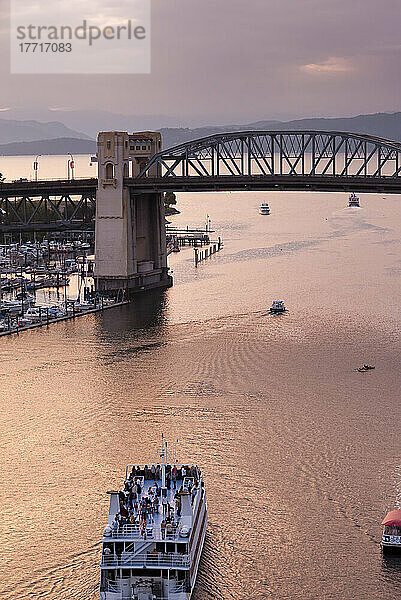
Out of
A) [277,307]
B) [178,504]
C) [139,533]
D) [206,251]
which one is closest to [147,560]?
[139,533]

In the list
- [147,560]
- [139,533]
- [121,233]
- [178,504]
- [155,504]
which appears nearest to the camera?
[147,560]

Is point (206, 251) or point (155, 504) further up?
point (206, 251)

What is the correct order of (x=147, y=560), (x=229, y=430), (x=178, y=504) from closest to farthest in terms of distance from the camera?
(x=147, y=560)
(x=178, y=504)
(x=229, y=430)

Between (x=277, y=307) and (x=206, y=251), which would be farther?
(x=206, y=251)

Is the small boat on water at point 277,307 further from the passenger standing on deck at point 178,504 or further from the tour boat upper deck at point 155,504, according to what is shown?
the passenger standing on deck at point 178,504

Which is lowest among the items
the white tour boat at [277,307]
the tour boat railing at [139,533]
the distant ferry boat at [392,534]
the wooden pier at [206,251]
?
the distant ferry boat at [392,534]

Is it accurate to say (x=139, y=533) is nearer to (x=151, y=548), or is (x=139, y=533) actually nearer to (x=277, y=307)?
(x=151, y=548)

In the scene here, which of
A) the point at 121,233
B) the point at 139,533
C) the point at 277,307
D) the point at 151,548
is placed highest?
the point at 121,233

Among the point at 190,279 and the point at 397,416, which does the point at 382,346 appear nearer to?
the point at 397,416

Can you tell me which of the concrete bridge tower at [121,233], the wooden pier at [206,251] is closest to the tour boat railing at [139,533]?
the concrete bridge tower at [121,233]
